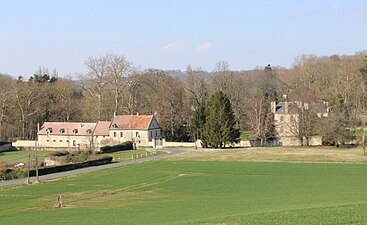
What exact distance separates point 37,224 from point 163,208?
23.3 ft

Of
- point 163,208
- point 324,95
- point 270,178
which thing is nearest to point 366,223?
point 163,208

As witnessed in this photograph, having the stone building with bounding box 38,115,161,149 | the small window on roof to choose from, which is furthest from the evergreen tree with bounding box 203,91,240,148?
the small window on roof

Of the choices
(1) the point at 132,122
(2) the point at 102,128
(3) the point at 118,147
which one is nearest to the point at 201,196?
(3) the point at 118,147

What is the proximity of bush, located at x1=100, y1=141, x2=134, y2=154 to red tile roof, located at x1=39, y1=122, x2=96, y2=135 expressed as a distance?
8948 millimetres

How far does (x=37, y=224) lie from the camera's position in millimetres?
26406

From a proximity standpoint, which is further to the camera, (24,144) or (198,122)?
(24,144)

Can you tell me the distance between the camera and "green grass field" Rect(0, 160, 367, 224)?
24.4 metres

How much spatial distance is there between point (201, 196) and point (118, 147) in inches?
1894

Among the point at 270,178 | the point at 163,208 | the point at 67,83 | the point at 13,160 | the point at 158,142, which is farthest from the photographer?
the point at 67,83


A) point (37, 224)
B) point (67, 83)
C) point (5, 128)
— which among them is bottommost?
point (37, 224)

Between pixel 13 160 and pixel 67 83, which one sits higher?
pixel 67 83

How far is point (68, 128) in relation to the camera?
92.6 m

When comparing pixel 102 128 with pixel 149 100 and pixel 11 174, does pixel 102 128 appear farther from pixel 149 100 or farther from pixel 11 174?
pixel 11 174

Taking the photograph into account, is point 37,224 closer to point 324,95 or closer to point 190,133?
point 190,133
